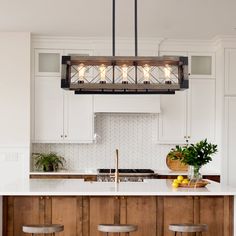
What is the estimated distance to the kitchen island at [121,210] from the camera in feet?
15.1

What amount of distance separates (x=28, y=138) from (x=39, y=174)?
53 centimetres

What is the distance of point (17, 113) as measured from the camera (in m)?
7.20

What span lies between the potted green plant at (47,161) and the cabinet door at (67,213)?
2.73 metres

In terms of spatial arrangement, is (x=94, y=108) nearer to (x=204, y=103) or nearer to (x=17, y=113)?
(x=17, y=113)

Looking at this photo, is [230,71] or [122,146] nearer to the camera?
[230,71]

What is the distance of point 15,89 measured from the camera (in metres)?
7.21

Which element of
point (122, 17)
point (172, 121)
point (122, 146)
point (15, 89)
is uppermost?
point (122, 17)

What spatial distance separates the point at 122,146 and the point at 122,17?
7.32ft

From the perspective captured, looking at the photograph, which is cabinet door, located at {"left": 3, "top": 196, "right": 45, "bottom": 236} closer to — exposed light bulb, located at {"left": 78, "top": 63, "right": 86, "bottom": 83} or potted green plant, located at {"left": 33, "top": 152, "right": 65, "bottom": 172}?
exposed light bulb, located at {"left": 78, "top": 63, "right": 86, "bottom": 83}

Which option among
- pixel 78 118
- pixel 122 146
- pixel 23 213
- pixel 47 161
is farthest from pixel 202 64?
pixel 23 213

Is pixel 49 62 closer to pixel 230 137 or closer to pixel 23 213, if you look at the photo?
pixel 230 137

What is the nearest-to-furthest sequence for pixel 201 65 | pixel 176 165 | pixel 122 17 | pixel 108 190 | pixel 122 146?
pixel 108 190 → pixel 122 17 → pixel 176 165 → pixel 201 65 → pixel 122 146

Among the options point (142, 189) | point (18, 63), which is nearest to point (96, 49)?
point (18, 63)

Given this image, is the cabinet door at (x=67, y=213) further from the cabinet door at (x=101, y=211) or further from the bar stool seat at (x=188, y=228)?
the bar stool seat at (x=188, y=228)
